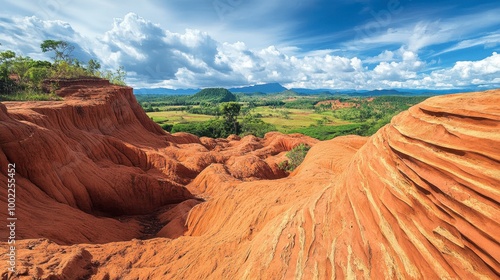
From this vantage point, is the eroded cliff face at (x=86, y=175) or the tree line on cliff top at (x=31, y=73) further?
the tree line on cliff top at (x=31, y=73)

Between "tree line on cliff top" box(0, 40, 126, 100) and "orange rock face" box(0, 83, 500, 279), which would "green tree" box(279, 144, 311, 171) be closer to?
"orange rock face" box(0, 83, 500, 279)

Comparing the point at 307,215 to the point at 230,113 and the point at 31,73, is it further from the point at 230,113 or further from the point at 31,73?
the point at 230,113

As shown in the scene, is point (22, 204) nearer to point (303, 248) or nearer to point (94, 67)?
point (303, 248)

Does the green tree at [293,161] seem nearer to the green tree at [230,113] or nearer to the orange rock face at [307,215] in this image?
the orange rock face at [307,215]

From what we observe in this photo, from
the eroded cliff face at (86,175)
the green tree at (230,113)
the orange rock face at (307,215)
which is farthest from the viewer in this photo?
the green tree at (230,113)

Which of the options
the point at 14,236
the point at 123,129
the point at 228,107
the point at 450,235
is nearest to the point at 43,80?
the point at 123,129

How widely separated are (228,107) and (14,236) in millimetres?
57807

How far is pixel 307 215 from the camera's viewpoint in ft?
20.7

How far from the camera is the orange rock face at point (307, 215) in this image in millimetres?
3607

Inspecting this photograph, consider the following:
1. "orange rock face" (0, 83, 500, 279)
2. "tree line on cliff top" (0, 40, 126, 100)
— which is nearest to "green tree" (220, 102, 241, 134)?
"tree line on cliff top" (0, 40, 126, 100)

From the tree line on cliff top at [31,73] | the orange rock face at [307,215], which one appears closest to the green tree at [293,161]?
the orange rock face at [307,215]

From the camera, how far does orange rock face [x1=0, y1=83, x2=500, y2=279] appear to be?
3607mm

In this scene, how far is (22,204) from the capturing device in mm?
9578

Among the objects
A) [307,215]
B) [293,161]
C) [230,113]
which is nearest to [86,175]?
[307,215]
